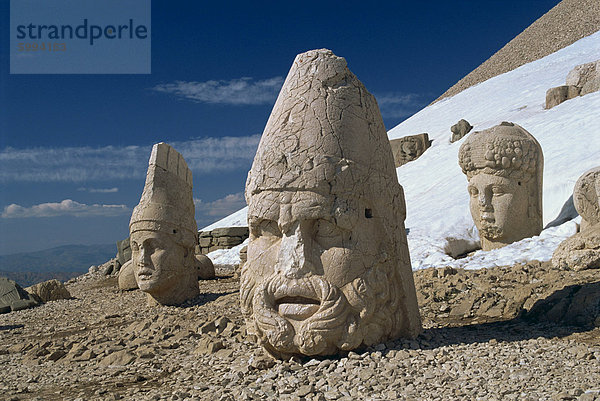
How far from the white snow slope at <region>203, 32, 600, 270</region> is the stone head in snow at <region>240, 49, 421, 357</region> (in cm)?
511

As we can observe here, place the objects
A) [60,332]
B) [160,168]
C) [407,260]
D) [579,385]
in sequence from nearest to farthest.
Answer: [579,385] < [407,260] < [60,332] < [160,168]

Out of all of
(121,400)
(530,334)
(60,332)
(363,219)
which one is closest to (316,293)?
(363,219)

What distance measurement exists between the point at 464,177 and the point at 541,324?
13.0m

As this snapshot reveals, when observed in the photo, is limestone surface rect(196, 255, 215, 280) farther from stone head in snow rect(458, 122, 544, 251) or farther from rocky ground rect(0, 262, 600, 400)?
stone head in snow rect(458, 122, 544, 251)

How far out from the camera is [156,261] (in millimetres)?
9555

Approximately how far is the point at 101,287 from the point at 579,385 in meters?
14.4

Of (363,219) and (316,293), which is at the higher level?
(363,219)

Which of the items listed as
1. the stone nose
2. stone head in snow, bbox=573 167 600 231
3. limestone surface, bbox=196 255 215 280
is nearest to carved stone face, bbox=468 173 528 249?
stone head in snow, bbox=573 167 600 231

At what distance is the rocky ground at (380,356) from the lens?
12.4ft

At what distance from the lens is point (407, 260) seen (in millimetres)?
4953

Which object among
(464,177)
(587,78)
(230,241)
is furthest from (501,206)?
(587,78)

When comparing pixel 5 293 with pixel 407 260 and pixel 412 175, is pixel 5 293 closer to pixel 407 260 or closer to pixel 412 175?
pixel 407 260

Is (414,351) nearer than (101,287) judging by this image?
Yes

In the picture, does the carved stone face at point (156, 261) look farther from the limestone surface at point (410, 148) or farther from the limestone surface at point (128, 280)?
the limestone surface at point (410, 148)
